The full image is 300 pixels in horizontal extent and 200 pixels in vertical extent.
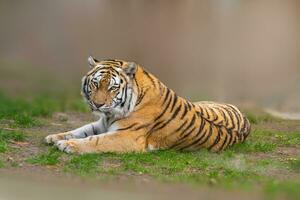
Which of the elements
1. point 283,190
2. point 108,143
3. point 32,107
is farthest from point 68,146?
point 32,107

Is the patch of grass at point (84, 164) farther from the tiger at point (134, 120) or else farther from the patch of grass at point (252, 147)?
the patch of grass at point (252, 147)

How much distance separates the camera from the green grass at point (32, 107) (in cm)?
654

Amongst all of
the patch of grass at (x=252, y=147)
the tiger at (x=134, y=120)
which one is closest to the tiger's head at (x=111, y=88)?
the tiger at (x=134, y=120)

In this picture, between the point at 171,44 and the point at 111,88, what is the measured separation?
2.50 metres

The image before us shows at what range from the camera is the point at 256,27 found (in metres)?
7.91

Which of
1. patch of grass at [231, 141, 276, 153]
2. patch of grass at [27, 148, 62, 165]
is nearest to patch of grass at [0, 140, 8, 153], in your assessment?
patch of grass at [27, 148, 62, 165]

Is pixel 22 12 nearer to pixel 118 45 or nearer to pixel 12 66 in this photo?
pixel 12 66

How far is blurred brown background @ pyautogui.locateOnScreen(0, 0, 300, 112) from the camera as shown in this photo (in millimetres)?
7309

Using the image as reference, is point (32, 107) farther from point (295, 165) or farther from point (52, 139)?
point (295, 165)

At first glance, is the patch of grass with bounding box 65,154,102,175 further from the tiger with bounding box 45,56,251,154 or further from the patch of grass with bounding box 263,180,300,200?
the patch of grass with bounding box 263,180,300,200

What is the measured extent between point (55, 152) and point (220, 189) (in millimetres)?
1536

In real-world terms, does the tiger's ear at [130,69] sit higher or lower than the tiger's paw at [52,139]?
higher

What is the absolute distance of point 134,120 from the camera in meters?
5.48

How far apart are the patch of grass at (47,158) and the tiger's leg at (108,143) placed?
0.12m
